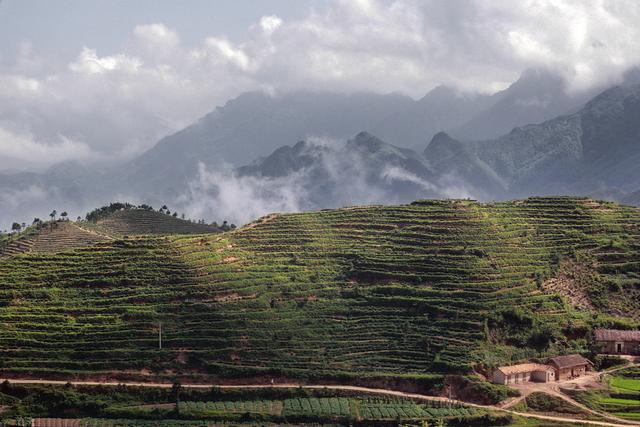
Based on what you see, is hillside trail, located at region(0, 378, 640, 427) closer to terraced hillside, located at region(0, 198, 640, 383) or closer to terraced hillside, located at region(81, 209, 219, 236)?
terraced hillside, located at region(0, 198, 640, 383)

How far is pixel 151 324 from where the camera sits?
58.5 meters

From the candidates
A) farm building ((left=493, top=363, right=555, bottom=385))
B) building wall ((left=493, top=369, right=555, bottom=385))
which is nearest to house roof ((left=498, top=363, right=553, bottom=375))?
farm building ((left=493, top=363, right=555, bottom=385))

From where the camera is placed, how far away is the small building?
5669 centimetres

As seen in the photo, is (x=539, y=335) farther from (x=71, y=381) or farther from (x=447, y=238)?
(x=71, y=381)

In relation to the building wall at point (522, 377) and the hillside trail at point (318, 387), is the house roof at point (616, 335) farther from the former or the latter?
the hillside trail at point (318, 387)

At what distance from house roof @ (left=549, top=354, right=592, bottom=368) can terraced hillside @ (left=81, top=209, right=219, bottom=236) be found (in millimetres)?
56278

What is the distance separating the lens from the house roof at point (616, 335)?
6062 cm

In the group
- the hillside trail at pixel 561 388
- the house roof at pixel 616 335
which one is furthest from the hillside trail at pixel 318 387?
the house roof at pixel 616 335

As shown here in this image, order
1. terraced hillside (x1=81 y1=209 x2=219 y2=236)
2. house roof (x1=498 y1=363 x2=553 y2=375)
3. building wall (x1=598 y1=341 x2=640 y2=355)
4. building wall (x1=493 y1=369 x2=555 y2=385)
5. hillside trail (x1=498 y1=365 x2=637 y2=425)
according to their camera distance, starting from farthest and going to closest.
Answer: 1. terraced hillside (x1=81 y1=209 x2=219 y2=236)
2. building wall (x1=598 y1=341 x2=640 y2=355)
3. house roof (x1=498 y1=363 x2=553 y2=375)
4. building wall (x1=493 y1=369 x2=555 y2=385)
5. hillside trail (x1=498 y1=365 x2=637 y2=425)

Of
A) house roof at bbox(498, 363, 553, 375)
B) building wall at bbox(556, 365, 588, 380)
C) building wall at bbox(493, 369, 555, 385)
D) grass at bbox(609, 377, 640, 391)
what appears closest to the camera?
grass at bbox(609, 377, 640, 391)

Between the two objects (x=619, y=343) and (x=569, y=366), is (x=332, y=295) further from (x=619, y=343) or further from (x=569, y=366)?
(x=619, y=343)

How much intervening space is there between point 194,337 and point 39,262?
1654 centimetres

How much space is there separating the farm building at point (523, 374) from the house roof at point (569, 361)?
0.75 metres

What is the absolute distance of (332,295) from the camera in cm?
6322
